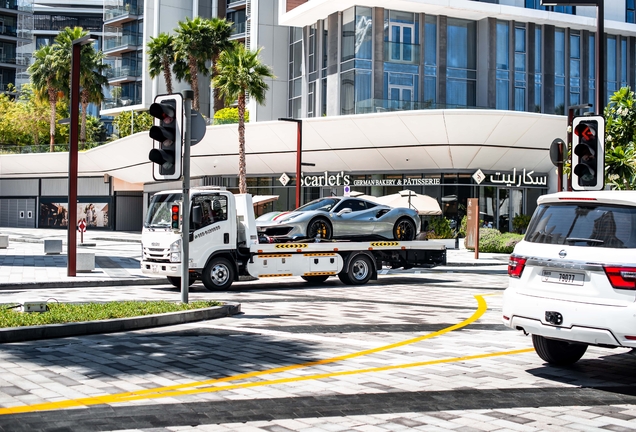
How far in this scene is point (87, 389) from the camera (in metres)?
7.11

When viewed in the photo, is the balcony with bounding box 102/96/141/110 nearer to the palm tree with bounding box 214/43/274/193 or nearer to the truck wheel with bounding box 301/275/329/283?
the palm tree with bounding box 214/43/274/193

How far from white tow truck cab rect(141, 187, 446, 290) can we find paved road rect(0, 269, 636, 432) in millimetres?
5202

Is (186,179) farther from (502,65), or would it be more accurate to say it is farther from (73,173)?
(502,65)

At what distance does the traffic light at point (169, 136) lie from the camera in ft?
39.6

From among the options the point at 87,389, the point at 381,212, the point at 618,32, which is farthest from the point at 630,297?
the point at 618,32

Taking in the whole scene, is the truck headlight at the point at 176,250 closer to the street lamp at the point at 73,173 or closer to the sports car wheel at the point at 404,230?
the street lamp at the point at 73,173

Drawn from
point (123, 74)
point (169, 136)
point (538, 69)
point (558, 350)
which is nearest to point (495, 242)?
point (538, 69)

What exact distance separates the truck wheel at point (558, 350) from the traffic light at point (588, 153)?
381cm

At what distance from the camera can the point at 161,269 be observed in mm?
17906

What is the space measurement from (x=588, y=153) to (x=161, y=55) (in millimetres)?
52336

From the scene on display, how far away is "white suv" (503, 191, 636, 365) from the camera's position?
288 inches

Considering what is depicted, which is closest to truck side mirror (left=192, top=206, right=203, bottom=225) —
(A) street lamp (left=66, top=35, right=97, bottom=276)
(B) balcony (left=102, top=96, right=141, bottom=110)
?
(A) street lamp (left=66, top=35, right=97, bottom=276)

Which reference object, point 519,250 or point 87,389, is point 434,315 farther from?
point 87,389

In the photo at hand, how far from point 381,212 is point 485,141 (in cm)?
2567
